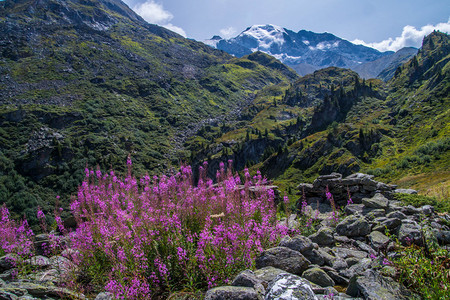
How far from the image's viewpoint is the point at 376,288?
5.07m

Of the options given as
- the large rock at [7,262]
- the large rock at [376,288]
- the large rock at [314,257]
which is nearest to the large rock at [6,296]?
the large rock at [7,262]

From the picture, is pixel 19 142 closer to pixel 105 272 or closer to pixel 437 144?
pixel 105 272

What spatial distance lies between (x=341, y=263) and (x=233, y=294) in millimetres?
4204

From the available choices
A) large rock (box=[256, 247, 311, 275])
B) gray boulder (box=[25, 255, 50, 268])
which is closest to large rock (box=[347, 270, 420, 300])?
large rock (box=[256, 247, 311, 275])

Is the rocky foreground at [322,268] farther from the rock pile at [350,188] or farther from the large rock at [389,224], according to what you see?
the rock pile at [350,188]

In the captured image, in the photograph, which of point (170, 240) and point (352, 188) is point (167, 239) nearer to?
point (170, 240)

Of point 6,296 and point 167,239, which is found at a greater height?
point 167,239

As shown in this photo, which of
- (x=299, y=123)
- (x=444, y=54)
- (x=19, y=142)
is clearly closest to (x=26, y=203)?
(x=19, y=142)

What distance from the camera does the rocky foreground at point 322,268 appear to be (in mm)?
4816

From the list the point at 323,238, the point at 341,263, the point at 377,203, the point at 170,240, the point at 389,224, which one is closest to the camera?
the point at 170,240

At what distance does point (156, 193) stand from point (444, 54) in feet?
804

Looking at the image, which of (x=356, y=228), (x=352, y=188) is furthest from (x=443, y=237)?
(x=352, y=188)

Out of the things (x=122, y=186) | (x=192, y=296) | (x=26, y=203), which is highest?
(x=122, y=186)

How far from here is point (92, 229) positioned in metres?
7.54
